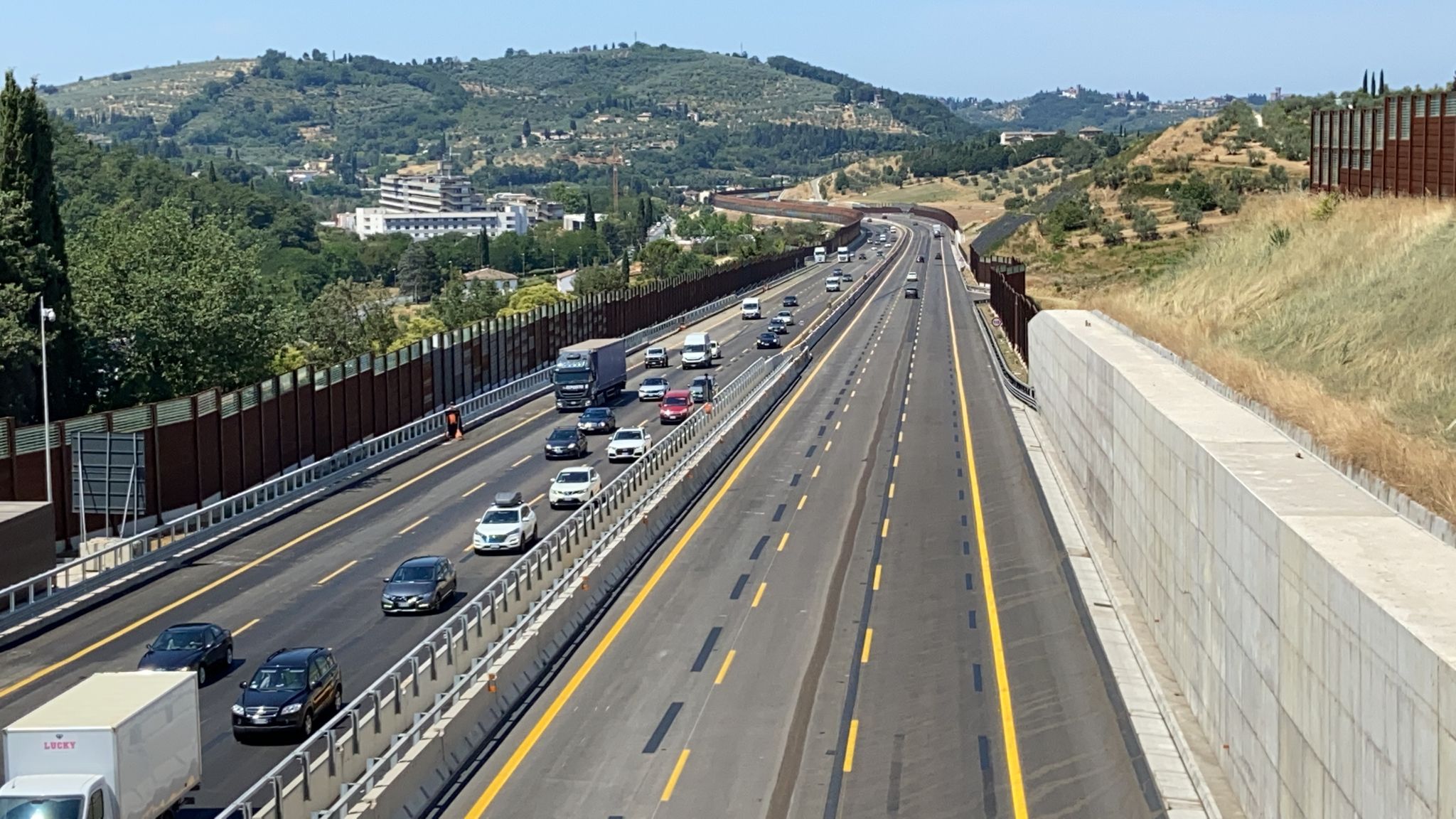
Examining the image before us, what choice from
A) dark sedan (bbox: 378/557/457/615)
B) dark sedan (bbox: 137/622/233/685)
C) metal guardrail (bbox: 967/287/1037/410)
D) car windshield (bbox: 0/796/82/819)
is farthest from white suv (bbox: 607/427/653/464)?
car windshield (bbox: 0/796/82/819)

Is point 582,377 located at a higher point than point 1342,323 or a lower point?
lower

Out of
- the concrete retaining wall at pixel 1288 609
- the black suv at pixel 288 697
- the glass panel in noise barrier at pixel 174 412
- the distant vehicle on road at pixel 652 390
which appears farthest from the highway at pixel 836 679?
the distant vehicle on road at pixel 652 390

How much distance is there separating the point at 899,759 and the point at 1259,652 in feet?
23.4

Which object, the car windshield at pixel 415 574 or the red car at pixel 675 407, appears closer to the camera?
the car windshield at pixel 415 574

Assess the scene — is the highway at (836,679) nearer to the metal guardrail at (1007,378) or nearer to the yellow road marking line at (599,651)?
the yellow road marking line at (599,651)

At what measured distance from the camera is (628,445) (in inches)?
2367

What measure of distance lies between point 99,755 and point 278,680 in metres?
6.37

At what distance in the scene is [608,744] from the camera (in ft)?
93.6

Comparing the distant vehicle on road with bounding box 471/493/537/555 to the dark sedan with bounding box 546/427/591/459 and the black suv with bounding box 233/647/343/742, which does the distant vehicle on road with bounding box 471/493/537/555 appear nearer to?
the dark sedan with bounding box 546/427/591/459

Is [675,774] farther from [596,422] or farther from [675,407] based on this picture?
[675,407]

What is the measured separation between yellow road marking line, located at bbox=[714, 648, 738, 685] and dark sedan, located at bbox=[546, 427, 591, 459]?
2696 cm

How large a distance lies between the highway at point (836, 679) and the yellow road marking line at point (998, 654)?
7 centimetres

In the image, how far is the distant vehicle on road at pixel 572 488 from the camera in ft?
166

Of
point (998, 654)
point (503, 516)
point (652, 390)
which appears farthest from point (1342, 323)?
point (652, 390)
